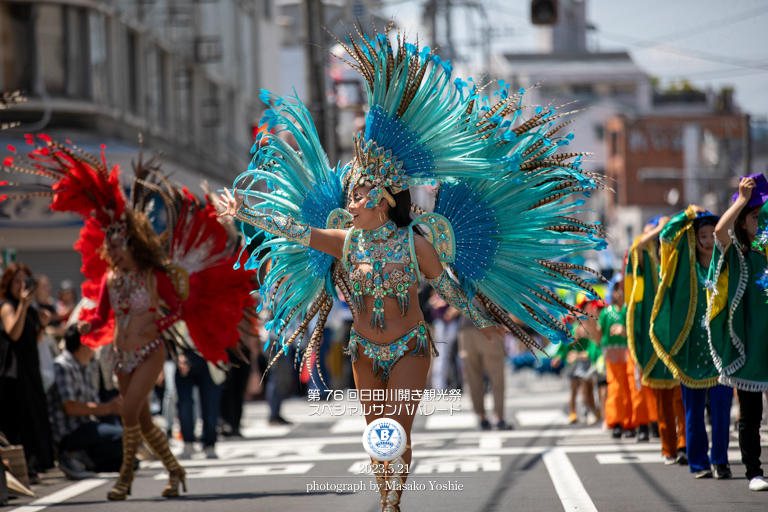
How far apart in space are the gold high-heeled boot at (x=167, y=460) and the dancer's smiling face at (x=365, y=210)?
118 inches

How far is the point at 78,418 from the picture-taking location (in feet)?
30.0

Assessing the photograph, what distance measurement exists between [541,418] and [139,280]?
663 centimetres

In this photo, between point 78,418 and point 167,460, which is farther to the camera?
point 78,418

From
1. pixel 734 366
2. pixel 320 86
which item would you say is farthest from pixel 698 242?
pixel 320 86

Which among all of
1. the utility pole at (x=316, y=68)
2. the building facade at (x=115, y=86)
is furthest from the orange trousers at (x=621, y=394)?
the building facade at (x=115, y=86)

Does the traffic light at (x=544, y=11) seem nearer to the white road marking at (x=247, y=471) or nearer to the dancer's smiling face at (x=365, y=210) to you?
the white road marking at (x=247, y=471)

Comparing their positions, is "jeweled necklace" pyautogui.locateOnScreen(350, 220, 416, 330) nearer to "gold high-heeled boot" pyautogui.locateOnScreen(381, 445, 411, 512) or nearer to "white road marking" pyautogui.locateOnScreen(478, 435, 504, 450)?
"gold high-heeled boot" pyautogui.locateOnScreen(381, 445, 411, 512)

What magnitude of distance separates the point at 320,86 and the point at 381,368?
9.59 metres

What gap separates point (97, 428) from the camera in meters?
9.16

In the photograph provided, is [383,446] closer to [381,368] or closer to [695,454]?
[381,368]

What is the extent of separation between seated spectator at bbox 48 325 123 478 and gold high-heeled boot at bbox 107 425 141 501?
1.53m

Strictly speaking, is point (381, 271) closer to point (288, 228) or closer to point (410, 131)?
point (288, 228)

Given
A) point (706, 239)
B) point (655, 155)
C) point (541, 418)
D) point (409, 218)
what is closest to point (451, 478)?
point (409, 218)

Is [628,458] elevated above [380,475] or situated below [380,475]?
below
